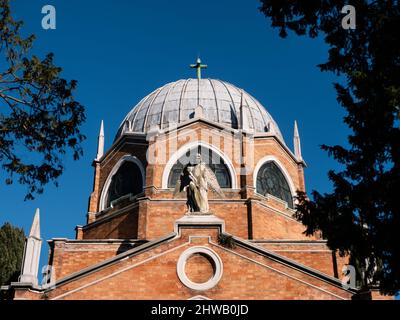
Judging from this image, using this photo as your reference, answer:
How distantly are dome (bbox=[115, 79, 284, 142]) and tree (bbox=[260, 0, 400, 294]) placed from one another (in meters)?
15.9

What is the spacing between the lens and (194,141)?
25.4 m

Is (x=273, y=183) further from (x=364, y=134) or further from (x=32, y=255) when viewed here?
(x=364, y=134)

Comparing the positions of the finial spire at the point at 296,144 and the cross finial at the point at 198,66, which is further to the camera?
the cross finial at the point at 198,66

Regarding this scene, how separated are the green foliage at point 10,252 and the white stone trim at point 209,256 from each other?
560 inches

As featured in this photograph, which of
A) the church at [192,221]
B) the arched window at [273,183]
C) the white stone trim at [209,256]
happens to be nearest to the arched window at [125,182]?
the church at [192,221]

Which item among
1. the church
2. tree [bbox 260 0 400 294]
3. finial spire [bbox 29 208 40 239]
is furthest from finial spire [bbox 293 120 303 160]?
tree [bbox 260 0 400 294]

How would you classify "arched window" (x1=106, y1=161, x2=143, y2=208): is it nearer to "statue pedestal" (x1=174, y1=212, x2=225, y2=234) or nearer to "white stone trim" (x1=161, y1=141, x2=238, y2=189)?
"white stone trim" (x1=161, y1=141, x2=238, y2=189)

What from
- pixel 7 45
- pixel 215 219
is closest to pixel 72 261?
pixel 215 219

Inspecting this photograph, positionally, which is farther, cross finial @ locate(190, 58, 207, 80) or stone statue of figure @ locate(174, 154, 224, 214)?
cross finial @ locate(190, 58, 207, 80)

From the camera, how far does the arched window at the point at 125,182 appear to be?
81.8 ft

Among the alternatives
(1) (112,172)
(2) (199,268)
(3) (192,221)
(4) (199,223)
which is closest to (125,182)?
(1) (112,172)

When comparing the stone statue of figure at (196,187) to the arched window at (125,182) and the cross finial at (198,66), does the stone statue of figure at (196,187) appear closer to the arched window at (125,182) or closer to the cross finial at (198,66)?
the arched window at (125,182)

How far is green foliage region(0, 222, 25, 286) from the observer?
Answer: 27.0 m
